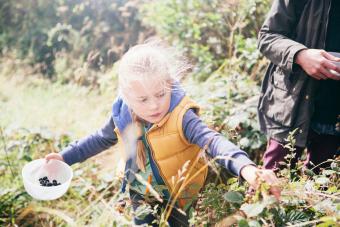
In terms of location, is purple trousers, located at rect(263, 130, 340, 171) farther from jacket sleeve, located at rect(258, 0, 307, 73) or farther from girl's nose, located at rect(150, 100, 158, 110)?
girl's nose, located at rect(150, 100, 158, 110)

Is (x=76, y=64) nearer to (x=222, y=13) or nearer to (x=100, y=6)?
(x=100, y=6)

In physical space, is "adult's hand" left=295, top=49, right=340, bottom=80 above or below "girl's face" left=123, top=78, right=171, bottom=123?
above

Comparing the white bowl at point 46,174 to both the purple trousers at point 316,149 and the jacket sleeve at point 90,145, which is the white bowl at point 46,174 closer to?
the jacket sleeve at point 90,145

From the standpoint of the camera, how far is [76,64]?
6.23 metres

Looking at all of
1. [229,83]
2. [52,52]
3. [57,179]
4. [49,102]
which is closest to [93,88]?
[49,102]

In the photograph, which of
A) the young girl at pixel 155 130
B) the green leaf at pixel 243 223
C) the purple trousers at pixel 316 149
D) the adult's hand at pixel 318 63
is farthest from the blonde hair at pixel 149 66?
the green leaf at pixel 243 223

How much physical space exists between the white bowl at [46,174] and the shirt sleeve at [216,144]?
0.67m

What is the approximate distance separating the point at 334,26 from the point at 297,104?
44 cm

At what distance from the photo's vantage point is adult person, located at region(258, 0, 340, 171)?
2195 mm

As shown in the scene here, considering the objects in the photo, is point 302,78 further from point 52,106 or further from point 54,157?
point 52,106

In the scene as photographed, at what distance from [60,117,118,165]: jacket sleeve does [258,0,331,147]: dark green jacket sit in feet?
2.96

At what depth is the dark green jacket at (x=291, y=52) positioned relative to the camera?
222 centimetres

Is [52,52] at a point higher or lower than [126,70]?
lower

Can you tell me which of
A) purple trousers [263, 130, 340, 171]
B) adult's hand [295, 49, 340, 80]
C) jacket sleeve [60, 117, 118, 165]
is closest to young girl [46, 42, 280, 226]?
jacket sleeve [60, 117, 118, 165]
